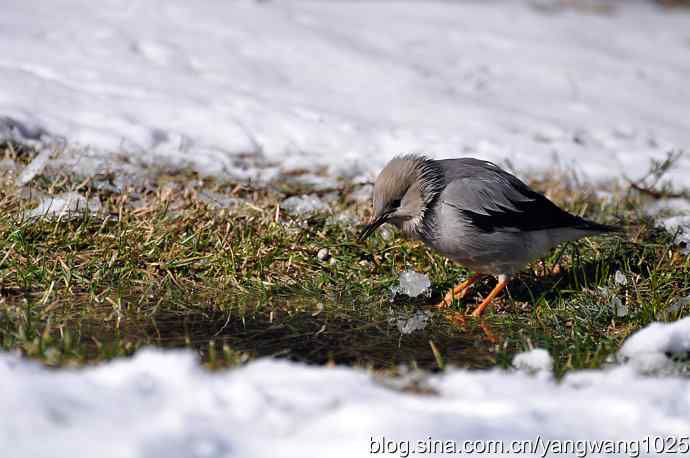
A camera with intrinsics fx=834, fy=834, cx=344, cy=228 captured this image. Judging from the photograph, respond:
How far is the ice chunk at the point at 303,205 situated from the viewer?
5500mm

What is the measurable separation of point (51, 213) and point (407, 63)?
536cm

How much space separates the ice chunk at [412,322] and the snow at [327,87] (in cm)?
235

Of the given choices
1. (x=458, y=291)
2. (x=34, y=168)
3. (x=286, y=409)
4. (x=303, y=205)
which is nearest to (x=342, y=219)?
(x=303, y=205)

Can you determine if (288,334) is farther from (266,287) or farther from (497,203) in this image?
(497,203)

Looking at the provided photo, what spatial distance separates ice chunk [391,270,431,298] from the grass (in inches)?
2.3

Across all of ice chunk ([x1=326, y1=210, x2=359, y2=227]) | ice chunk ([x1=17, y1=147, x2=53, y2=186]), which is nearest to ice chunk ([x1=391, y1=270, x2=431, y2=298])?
ice chunk ([x1=326, y1=210, x2=359, y2=227])

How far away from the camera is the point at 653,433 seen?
9.25 ft

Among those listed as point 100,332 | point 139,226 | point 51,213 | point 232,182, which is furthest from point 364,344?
point 232,182

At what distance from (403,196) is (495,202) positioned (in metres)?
0.51

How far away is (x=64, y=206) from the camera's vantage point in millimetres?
4891

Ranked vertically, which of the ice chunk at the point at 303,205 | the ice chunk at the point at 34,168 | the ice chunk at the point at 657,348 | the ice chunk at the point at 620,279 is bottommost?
the ice chunk at the point at 303,205

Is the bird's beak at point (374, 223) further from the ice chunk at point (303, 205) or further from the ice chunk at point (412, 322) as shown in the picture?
the ice chunk at point (303, 205)

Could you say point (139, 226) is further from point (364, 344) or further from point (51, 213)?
point (364, 344)

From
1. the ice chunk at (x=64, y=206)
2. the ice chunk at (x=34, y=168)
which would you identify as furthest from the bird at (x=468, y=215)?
the ice chunk at (x=34, y=168)
